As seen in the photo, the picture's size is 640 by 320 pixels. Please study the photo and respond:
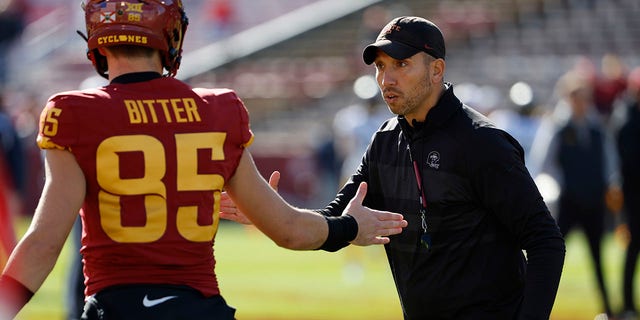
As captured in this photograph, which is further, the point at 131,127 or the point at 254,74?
the point at 254,74

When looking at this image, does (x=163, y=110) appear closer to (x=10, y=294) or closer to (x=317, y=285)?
(x=10, y=294)

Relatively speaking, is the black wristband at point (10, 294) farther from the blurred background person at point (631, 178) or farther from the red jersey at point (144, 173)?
the blurred background person at point (631, 178)

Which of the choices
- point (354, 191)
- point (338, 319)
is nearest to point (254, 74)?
point (338, 319)

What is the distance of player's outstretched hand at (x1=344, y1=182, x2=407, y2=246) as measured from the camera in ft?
16.2

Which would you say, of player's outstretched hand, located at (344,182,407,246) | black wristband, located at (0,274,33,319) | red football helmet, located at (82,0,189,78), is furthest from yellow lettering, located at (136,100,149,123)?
player's outstretched hand, located at (344,182,407,246)

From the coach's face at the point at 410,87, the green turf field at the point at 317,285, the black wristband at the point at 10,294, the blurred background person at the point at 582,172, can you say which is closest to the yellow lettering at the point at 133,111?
the black wristband at the point at 10,294

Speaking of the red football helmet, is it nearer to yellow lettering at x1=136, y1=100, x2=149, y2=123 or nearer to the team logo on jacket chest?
yellow lettering at x1=136, y1=100, x2=149, y2=123

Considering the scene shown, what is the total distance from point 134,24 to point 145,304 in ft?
3.23

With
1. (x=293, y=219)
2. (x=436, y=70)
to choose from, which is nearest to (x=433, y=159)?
(x=436, y=70)

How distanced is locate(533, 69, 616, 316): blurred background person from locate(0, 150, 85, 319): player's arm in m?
8.66

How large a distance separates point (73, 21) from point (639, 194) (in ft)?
84.2

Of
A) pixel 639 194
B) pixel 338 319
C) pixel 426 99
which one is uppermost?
pixel 426 99

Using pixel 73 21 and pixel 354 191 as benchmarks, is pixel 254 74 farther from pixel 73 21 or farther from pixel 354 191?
pixel 354 191

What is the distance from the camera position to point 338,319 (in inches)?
496
